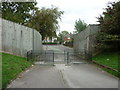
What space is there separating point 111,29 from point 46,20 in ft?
69.6

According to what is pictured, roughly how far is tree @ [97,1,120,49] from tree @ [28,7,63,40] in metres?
19.9

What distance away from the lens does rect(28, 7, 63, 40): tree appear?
33812 millimetres

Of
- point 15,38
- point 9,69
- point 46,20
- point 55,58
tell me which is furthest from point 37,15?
point 9,69

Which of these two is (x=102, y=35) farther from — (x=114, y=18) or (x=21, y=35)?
(x=21, y=35)

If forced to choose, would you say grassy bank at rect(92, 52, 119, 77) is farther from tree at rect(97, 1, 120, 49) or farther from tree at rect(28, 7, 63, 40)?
tree at rect(28, 7, 63, 40)

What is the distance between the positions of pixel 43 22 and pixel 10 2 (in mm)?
7693

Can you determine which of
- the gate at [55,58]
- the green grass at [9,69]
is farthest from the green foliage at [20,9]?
the green grass at [9,69]

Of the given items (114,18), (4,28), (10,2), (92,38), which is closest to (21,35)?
(4,28)

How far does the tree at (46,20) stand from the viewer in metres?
33.8

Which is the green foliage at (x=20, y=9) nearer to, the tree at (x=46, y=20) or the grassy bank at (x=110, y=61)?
the tree at (x=46, y=20)

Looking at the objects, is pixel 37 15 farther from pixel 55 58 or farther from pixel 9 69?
pixel 9 69

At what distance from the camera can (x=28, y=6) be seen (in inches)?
1297

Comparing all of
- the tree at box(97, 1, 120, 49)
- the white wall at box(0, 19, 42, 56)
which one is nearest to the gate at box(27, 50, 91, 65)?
the white wall at box(0, 19, 42, 56)

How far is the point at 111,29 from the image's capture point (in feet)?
46.4
